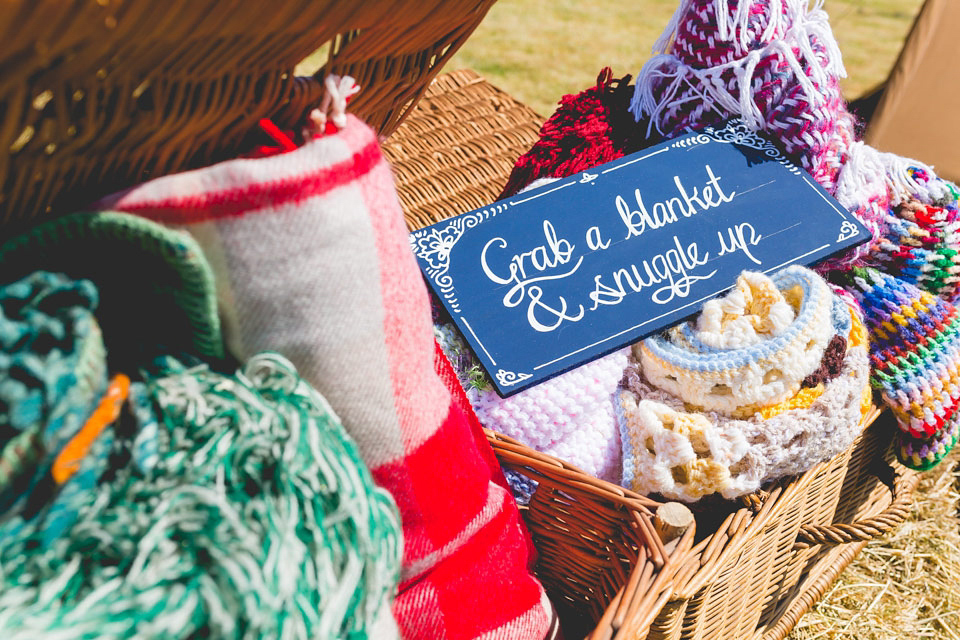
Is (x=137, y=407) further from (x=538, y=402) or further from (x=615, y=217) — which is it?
(x=615, y=217)

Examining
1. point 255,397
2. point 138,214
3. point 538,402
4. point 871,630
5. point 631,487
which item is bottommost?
point 871,630

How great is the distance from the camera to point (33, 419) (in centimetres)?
30

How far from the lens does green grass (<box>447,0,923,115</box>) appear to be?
249 centimetres

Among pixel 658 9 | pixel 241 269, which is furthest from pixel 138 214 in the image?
pixel 658 9

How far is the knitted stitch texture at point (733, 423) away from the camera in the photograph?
2.08 ft

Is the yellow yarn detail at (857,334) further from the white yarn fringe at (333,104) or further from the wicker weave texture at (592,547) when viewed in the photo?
the white yarn fringe at (333,104)

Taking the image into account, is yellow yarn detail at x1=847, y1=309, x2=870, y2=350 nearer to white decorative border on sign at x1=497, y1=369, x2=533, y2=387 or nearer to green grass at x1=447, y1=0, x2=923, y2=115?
white decorative border on sign at x1=497, y1=369, x2=533, y2=387

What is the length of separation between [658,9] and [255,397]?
3200 mm

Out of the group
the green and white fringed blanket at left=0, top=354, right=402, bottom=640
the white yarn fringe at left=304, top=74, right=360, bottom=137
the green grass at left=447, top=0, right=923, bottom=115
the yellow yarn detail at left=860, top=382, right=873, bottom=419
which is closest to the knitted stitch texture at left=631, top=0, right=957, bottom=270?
the yellow yarn detail at left=860, top=382, right=873, bottom=419

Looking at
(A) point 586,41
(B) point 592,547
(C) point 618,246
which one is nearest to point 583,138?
(C) point 618,246

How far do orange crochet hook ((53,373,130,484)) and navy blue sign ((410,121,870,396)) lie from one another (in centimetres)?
36

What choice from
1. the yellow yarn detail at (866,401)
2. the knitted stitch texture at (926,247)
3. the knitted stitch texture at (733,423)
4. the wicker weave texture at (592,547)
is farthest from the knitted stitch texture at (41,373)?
the knitted stitch texture at (926,247)

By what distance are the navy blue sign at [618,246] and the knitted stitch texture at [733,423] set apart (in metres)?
0.06

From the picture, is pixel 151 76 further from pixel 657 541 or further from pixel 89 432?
pixel 657 541
